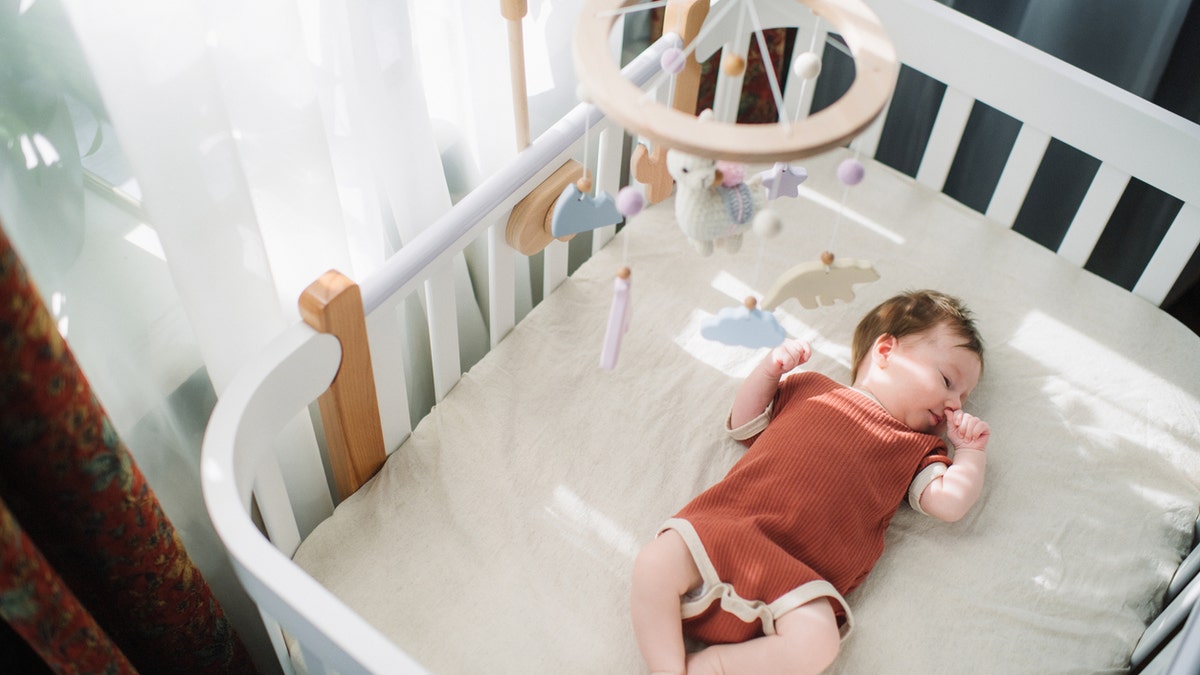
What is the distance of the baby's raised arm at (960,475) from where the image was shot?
48.9 inches

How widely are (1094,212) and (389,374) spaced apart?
41.6 inches

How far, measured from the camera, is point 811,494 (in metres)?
1.21

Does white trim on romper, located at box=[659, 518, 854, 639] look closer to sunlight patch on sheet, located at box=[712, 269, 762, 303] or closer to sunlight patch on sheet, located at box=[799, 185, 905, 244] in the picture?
sunlight patch on sheet, located at box=[712, 269, 762, 303]

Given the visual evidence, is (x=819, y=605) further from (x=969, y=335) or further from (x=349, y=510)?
(x=349, y=510)

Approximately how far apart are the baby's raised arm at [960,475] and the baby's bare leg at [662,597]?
33cm

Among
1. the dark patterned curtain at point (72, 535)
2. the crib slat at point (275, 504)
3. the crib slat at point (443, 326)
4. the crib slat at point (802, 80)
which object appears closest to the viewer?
the dark patterned curtain at point (72, 535)

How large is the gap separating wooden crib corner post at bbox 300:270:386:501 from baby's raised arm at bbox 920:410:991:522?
70 cm

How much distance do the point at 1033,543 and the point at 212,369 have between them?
→ 101 centimetres

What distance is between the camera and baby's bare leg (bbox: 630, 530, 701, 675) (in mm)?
1105

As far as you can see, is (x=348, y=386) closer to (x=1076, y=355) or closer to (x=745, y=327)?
(x=745, y=327)

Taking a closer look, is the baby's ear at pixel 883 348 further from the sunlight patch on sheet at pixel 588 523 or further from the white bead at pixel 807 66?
the white bead at pixel 807 66

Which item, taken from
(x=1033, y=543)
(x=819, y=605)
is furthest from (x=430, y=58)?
(x=1033, y=543)

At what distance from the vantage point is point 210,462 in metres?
0.92

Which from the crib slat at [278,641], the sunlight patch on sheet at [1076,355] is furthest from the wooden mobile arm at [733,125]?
the sunlight patch on sheet at [1076,355]
